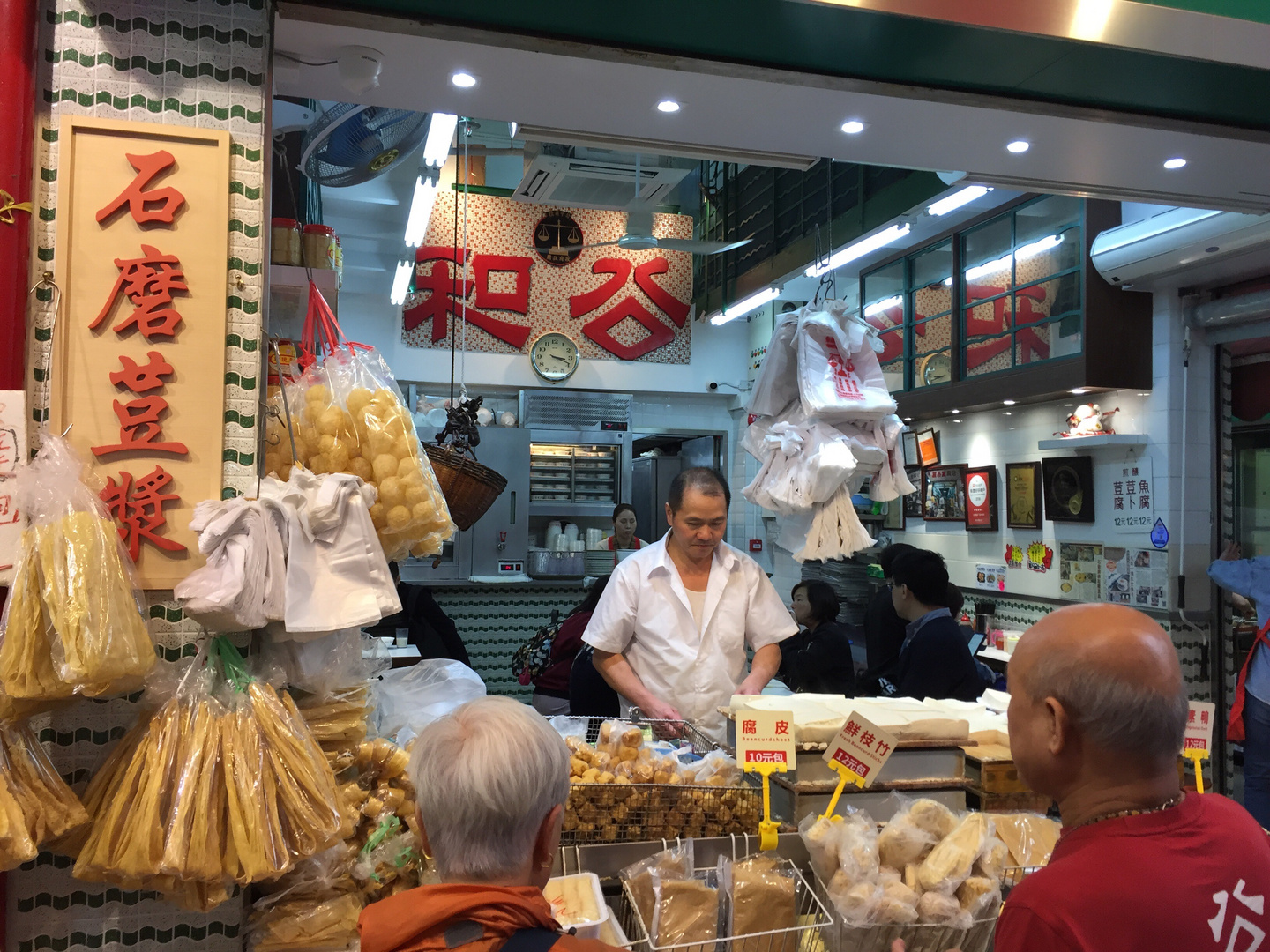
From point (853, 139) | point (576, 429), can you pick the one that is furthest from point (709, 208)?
point (853, 139)

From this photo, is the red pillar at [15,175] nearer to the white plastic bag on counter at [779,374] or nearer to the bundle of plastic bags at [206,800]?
the bundle of plastic bags at [206,800]

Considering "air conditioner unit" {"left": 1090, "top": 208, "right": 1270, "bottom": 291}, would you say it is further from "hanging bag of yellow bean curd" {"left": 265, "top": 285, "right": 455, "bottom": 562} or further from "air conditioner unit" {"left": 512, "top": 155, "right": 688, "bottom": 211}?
"hanging bag of yellow bean curd" {"left": 265, "top": 285, "right": 455, "bottom": 562}

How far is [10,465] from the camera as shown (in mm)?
1933

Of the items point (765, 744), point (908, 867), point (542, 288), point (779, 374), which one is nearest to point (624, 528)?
point (542, 288)

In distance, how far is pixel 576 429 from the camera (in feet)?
30.5

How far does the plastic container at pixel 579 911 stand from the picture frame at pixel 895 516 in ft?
24.2

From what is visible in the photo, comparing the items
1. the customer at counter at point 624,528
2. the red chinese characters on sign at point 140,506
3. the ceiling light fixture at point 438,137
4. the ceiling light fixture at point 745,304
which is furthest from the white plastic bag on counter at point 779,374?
the customer at counter at point 624,528

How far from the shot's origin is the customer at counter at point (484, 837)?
1247 millimetres

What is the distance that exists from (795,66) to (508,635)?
21.7ft

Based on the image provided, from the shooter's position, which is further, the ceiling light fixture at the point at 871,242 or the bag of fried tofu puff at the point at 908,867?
the ceiling light fixture at the point at 871,242

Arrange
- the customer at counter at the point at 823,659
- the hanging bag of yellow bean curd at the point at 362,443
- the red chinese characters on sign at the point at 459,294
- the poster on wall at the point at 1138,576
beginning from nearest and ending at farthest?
1. the hanging bag of yellow bean curd at the point at 362,443
2. the customer at counter at the point at 823,659
3. the poster on wall at the point at 1138,576
4. the red chinese characters on sign at the point at 459,294

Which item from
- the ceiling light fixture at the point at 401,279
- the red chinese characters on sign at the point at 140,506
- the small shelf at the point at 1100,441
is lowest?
the red chinese characters on sign at the point at 140,506

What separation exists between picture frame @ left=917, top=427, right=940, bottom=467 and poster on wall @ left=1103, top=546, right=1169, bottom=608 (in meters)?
2.11

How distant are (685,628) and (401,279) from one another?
16.5ft
